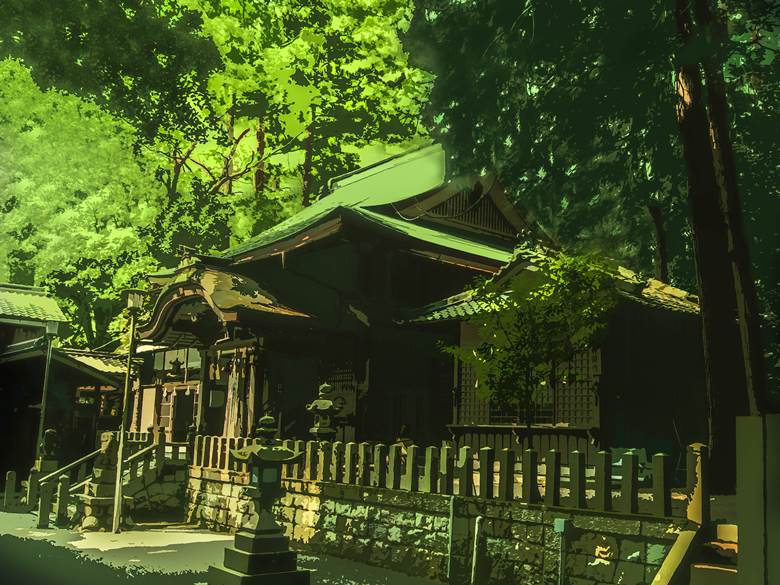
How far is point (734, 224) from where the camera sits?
11.9 metres

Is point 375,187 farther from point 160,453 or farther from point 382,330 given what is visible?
point 160,453

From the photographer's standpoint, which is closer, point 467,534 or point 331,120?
point 467,534

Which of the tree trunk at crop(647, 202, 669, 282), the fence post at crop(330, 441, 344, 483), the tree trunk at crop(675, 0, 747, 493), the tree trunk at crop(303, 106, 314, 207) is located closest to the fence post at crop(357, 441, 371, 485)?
the fence post at crop(330, 441, 344, 483)

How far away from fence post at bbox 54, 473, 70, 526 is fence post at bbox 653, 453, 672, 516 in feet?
47.7

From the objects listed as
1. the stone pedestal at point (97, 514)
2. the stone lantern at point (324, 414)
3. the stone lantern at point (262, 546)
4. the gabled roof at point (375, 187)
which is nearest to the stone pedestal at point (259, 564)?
the stone lantern at point (262, 546)

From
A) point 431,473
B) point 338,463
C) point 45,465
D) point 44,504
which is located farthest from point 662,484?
point 45,465

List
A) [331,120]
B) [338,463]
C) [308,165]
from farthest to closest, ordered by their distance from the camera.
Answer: [308,165] → [331,120] → [338,463]

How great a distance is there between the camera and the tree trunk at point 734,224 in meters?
11.3

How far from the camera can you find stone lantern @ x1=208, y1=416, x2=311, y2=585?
10.2 m

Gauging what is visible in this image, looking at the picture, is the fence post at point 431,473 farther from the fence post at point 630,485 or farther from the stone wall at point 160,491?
the stone wall at point 160,491

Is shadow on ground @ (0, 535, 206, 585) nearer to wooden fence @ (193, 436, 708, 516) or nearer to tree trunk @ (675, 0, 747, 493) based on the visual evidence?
wooden fence @ (193, 436, 708, 516)

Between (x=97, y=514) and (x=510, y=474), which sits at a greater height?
(x=510, y=474)

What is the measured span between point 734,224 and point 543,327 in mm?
3836

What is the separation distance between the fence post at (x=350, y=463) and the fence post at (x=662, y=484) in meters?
6.62
